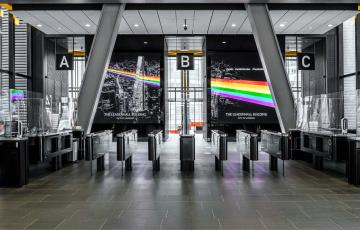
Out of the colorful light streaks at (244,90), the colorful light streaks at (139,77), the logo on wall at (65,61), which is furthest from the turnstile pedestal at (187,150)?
the colorful light streaks at (139,77)

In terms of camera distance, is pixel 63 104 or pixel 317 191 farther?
pixel 63 104

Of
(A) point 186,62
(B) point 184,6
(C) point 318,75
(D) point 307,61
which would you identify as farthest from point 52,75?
(C) point 318,75

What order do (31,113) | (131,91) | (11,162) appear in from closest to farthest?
(11,162) < (31,113) < (131,91)

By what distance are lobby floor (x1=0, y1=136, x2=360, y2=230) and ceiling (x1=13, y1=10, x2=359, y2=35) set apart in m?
6.49

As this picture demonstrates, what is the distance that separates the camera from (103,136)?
827cm

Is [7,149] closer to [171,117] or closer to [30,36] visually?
[30,36]

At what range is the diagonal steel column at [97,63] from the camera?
10227 millimetres

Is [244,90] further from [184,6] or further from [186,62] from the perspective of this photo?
[184,6]

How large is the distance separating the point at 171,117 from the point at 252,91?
356 inches

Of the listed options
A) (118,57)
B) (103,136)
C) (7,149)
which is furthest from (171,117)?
(7,149)

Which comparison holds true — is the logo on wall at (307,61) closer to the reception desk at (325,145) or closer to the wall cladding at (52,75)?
the reception desk at (325,145)

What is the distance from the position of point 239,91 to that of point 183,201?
37.6ft

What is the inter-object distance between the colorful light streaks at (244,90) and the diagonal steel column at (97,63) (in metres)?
6.82

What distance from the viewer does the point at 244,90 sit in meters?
15.8
